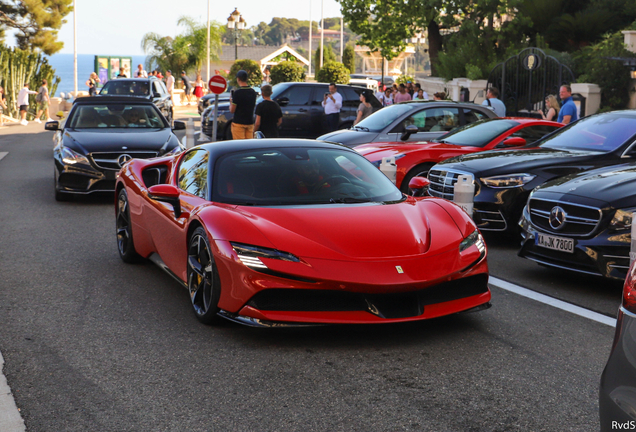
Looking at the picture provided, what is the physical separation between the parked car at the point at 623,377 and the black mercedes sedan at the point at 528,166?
6.24 m

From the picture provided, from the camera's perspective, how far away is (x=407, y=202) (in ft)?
20.1

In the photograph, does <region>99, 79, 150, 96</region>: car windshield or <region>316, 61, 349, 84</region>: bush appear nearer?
<region>99, 79, 150, 96</region>: car windshield

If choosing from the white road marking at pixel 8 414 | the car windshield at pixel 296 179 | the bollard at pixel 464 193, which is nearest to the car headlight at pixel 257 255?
the car windshield at pixel 296 179

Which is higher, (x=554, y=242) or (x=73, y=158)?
(x=73, y=158)

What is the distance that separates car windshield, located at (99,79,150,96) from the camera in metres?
25.0

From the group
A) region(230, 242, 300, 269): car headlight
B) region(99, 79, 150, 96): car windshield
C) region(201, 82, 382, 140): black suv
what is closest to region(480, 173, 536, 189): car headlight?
region(230, 242, 300, 269): car headlight

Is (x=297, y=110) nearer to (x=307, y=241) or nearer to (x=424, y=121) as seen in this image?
(x=424, y=121)

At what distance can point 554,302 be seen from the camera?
6.57 m

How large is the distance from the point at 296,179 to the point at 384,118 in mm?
8614

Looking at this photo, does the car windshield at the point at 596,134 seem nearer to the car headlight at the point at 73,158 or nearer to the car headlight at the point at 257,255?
the car headlight at the point at 257,255

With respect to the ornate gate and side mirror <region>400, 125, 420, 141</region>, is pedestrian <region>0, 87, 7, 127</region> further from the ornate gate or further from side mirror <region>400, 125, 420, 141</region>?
side mirror <region>400, 125, 420, 141</region>

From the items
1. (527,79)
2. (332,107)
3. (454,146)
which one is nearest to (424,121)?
(454,146)

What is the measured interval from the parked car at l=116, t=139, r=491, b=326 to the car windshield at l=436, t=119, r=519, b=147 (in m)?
5.23

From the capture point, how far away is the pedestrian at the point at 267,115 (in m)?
15.4
